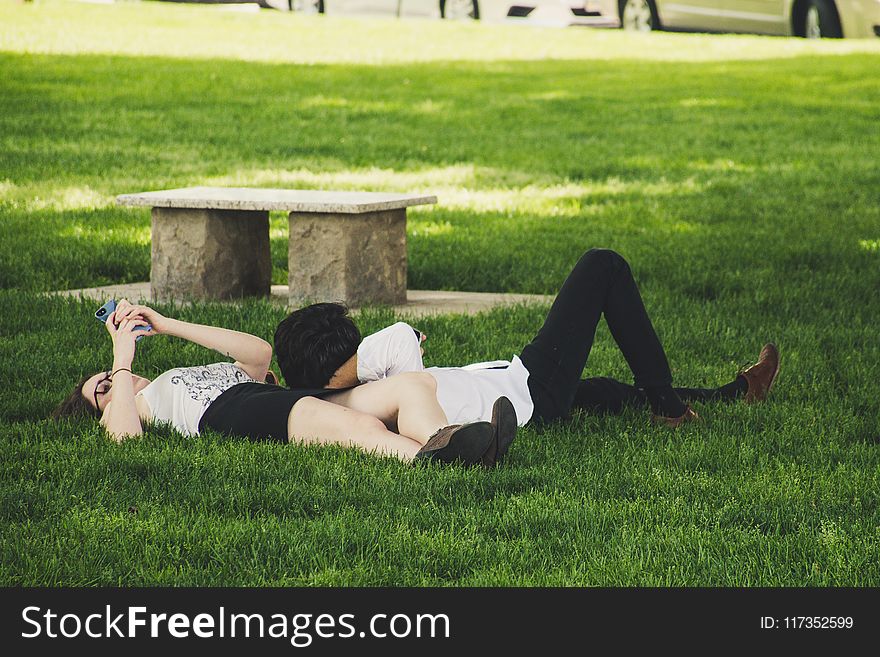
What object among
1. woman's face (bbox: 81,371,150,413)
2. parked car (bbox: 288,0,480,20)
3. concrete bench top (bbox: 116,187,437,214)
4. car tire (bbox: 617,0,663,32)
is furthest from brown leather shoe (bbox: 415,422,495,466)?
parked car (bbox: 288,0,480,20)

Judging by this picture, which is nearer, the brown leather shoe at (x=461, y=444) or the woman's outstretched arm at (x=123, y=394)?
the brown leather shoe at (x=461, y=444)

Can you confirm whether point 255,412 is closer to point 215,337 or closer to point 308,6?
point 215,337

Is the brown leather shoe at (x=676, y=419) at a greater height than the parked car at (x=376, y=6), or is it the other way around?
the parked car at (x=376, y=6)

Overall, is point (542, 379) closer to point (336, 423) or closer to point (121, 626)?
point (336, 423)

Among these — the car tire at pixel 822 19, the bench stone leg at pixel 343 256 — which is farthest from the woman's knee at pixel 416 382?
the car tire at pixel 822 19

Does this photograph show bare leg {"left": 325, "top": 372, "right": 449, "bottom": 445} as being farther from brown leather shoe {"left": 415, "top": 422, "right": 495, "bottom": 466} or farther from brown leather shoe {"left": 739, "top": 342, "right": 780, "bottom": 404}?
brown leather shoe {"left": 739, "top": 342, "right": 780, "bottom": 404}

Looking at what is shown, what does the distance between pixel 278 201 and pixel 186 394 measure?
2.83 m

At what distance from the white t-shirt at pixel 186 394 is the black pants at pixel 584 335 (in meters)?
1.23

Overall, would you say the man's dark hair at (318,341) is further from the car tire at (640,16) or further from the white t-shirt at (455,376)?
the car tire at (640,16)

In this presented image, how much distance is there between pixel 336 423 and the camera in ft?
16.1

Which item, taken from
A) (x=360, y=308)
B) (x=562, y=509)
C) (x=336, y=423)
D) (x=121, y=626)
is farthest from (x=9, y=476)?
(x=360, y=308)

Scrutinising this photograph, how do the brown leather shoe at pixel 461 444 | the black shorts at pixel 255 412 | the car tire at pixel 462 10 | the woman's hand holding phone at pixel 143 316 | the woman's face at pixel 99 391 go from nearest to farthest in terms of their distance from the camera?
the brown leather shoe at pixel 461 444 → the black shorts at pixel 255 412 → the woman's hand holding phone at pixel 143 316 → the woman's face at pixel 99 391 → the car tire at pixel 462 10

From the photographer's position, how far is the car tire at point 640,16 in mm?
24891

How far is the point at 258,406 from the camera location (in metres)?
5.06
